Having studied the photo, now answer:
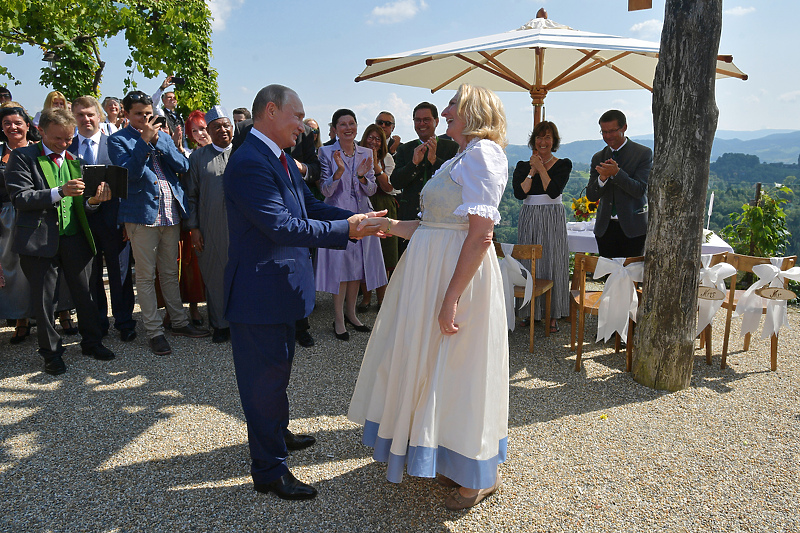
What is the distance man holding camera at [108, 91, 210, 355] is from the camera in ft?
16.0

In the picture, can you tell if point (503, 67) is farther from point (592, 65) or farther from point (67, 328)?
point (67, 328)

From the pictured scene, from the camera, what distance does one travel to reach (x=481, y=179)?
2.47m

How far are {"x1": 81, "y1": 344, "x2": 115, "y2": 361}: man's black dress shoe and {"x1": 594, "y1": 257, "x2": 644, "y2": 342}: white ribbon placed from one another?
4.45 meters

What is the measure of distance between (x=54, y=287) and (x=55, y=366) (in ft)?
2.26

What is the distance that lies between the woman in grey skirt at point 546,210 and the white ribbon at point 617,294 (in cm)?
96

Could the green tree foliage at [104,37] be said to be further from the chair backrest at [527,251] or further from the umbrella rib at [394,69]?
the chair backrest at [527,251]

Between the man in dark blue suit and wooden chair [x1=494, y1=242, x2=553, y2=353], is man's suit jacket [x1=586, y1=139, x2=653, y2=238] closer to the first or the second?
wooden chair [x1=494, y1=242, x2=553, y2=353]

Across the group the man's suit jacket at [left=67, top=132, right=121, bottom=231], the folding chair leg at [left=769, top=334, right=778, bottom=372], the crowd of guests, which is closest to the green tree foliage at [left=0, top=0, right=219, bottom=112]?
the crowd of guests

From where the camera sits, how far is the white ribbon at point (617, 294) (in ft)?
15.1

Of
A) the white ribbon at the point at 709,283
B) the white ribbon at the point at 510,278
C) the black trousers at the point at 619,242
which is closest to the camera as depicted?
the white ribbon at the point at 709,283

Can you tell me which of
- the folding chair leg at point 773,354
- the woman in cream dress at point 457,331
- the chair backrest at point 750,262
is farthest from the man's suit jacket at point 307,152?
the folding chair leg at point 773,354

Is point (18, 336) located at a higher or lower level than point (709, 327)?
lower

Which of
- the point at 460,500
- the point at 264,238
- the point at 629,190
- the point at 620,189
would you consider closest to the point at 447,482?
the point at 460,500

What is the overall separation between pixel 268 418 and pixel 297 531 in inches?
22.1
